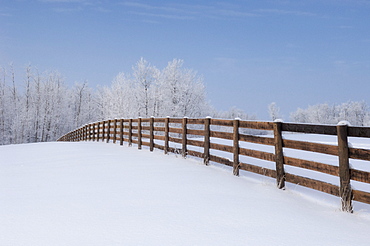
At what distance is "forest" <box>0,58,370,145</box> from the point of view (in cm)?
4029

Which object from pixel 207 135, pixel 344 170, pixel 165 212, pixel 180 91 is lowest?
pixel 165 212

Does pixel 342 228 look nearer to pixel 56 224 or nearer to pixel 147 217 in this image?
pixel 147 217

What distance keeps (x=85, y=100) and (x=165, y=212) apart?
210 feet

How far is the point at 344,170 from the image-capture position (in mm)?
5047

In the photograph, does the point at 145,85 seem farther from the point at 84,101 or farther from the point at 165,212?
the point at 165,212

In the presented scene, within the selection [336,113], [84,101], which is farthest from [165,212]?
[336,113]

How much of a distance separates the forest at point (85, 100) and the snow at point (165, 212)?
3222 cm

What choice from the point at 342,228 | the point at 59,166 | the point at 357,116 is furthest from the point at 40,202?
the point at 357,116

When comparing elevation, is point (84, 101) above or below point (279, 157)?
above

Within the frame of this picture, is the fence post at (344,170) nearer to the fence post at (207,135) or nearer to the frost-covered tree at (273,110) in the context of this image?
the fence post at (207,135)

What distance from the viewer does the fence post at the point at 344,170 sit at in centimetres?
499

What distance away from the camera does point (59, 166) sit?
839 centimetres

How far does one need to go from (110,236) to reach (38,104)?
50.8 m

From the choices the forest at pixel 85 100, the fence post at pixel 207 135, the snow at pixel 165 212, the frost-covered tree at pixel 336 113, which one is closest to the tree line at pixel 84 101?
the forest at pixel 85 100
